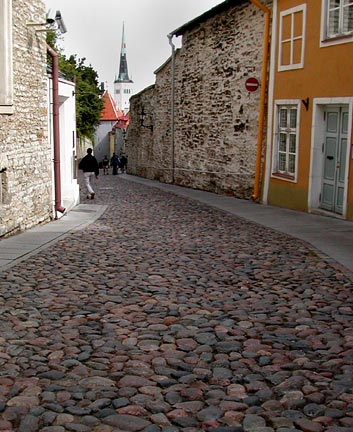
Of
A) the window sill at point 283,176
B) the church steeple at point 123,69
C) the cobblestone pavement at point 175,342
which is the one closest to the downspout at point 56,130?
the cobblestone pavement at point 175,342

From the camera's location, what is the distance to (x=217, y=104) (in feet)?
68.5

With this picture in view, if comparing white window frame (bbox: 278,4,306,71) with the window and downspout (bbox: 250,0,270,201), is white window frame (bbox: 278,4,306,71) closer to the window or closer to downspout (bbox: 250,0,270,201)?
downspout (bbox: 250,0,270,201)

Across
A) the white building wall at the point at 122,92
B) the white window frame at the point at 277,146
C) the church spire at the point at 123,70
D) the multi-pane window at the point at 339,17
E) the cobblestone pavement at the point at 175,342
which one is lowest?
the cobblestone pavement at the point at 175,342

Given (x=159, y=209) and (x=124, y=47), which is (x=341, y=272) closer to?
(x=159, y=209)

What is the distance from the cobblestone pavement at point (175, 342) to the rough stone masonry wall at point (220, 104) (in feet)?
32.3

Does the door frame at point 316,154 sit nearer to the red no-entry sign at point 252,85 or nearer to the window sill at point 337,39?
the window sill at point 337,39

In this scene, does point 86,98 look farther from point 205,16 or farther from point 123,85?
point 123,85

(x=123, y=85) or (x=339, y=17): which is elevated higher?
(x=123, y=85)

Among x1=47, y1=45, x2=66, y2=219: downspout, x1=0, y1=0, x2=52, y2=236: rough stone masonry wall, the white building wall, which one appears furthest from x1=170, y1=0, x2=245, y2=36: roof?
the white building wall

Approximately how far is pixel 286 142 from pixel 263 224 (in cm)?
373

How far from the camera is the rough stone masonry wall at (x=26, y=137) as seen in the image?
10422 mm

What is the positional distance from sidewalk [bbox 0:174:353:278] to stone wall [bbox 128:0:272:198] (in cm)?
216

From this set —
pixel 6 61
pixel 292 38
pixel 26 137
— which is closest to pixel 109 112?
pixel 292 38

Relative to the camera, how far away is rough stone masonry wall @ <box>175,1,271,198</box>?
18188mm
